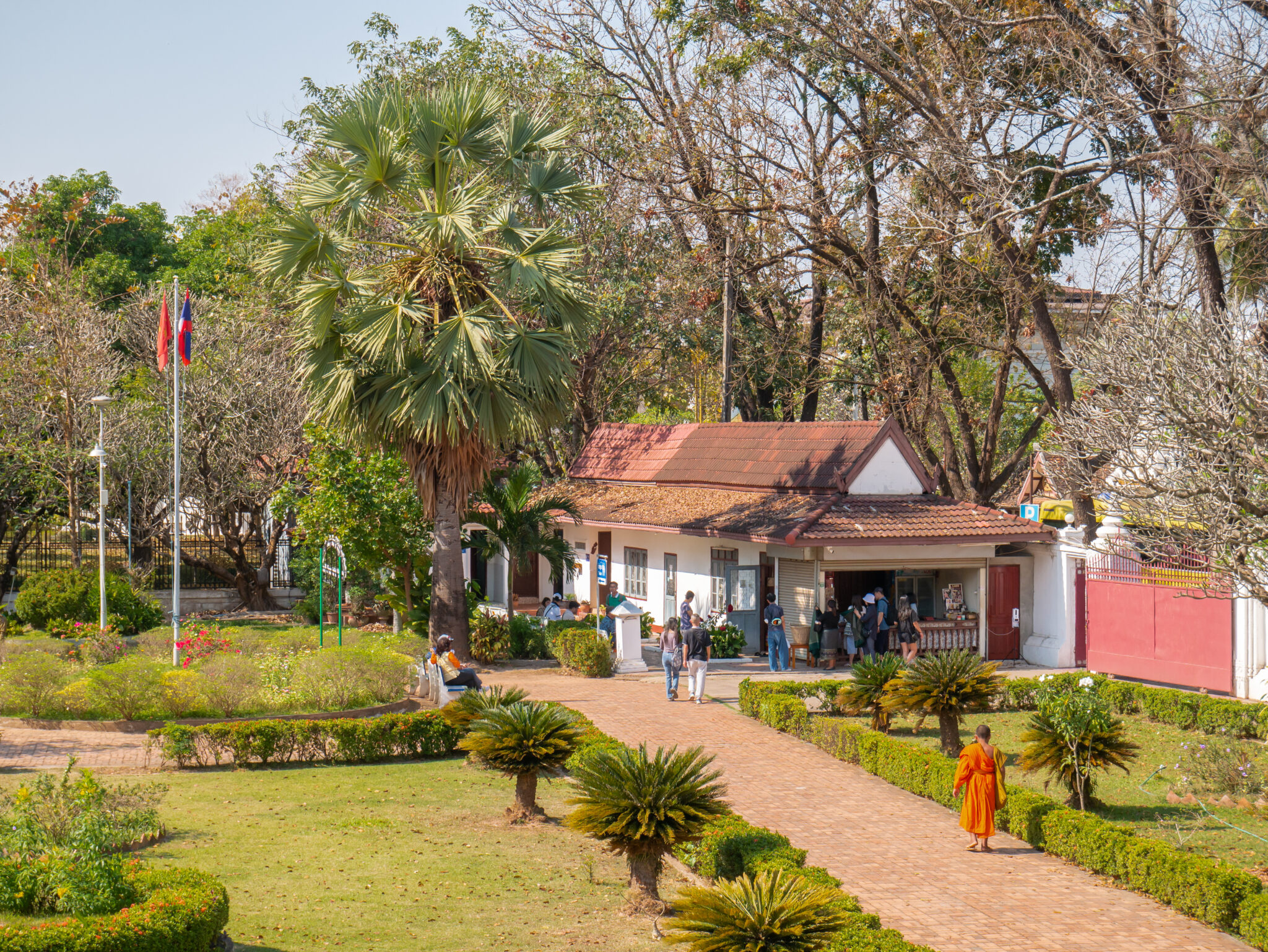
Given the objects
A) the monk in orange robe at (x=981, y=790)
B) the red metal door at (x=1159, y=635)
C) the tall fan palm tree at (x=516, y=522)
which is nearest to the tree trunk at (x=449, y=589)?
the tall fan palm tree at (x=516, y=522)

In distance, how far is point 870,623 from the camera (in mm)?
24688

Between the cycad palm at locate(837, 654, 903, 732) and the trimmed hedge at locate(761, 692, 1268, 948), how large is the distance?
1411mm

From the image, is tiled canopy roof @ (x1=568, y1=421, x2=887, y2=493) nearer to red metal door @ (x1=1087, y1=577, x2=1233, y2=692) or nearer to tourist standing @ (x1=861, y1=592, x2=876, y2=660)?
tourist standing @ (x1=861, y1=592, x2=876, y2=660)

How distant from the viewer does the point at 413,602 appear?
27.9 meters

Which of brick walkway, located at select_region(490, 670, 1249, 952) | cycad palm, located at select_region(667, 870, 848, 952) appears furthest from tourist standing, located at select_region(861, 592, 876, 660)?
cycad palm, located at select_region(667, 870, 848, 952)

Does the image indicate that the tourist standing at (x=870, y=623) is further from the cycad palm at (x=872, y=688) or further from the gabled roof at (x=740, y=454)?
the cycad palm at (x=872, y=688)

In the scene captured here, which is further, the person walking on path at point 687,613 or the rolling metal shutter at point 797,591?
the rolling metal shutter at point 797,591

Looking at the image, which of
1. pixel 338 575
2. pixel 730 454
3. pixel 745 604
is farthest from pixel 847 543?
pixel 338 575

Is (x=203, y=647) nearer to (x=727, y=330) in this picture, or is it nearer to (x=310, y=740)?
(x=310, y=740)

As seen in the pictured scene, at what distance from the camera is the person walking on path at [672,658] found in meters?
20.9

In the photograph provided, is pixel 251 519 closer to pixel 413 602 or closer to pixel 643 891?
pixel 413 602

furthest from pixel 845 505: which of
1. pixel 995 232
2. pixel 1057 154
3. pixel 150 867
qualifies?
pixel 150 867

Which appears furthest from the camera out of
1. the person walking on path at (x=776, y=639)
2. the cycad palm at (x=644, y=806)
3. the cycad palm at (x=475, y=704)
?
the person walking on path at (x=776, y=639)

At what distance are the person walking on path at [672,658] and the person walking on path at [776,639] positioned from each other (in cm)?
343
